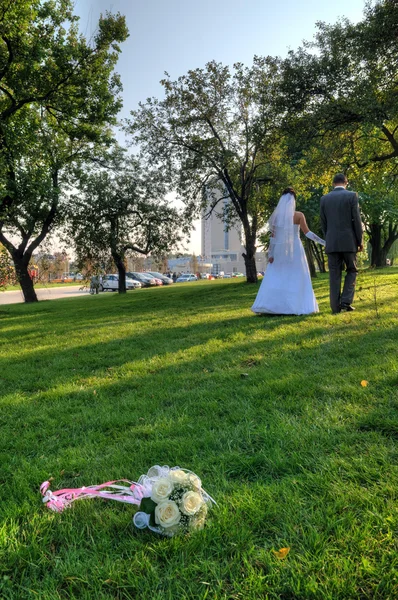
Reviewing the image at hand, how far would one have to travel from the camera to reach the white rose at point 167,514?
4.86 ft

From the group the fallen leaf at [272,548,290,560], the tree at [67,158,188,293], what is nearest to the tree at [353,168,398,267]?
the tree at [67,158,188,293]

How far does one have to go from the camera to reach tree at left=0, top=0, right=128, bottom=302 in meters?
12.1

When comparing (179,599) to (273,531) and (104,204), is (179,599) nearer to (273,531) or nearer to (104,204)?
(273,531)

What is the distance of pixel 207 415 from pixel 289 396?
26.4 inches

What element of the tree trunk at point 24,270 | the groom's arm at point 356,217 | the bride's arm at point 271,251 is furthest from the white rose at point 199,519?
the tree trunk at point 24,270

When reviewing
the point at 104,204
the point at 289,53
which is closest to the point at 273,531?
the point at 289,53

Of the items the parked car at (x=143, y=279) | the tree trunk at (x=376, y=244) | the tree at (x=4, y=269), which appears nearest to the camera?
the tree at (x=4, y=269)

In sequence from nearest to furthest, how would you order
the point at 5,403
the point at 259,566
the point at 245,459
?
the point at 259,566
the point at 245,459
the point at 5,403

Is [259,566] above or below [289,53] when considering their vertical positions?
below

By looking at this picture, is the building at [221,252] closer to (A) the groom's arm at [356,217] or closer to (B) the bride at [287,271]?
(B) the bride at [287,271]

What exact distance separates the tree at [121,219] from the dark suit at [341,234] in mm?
15820

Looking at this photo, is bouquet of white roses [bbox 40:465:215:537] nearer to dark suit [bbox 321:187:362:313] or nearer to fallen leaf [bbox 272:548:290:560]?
fallen leaf [bbox 272:548:290:560]

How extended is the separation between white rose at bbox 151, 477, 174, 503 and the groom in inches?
227

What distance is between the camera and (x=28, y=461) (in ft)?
7.48
